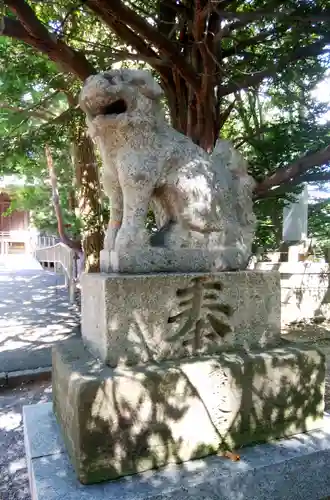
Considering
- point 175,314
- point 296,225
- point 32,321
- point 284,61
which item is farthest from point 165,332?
point 296,225

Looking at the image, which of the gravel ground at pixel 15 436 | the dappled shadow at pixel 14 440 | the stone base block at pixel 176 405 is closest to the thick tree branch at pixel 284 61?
the stone base block at pixel 176 405

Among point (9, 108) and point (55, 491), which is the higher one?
point (9, 108)

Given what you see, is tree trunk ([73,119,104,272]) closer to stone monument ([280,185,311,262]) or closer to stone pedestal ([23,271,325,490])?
stone pedestal ([23,271,325,490])

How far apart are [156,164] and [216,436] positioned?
1.42 metres

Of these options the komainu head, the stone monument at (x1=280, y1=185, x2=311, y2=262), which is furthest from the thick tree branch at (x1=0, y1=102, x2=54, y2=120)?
the stone monument at (x1=280, y1=185, x2=311, y2=262)

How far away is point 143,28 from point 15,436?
12.7 feet

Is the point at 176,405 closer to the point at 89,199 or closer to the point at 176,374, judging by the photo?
the point at 176,374

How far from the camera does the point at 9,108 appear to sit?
612 centimetres

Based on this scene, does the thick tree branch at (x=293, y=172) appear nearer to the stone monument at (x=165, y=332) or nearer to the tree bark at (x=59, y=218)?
the stone monument at (x=165, y=332)

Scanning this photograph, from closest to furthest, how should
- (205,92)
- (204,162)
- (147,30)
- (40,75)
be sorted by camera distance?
(204,162) → (147,30) → (205,92) → (40,75)

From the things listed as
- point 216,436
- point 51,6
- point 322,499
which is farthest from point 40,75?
point 322,499

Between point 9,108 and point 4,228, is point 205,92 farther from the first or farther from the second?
point 4,228

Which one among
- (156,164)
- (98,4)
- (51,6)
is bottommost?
(156,164)

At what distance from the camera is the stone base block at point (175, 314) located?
1869 mm
